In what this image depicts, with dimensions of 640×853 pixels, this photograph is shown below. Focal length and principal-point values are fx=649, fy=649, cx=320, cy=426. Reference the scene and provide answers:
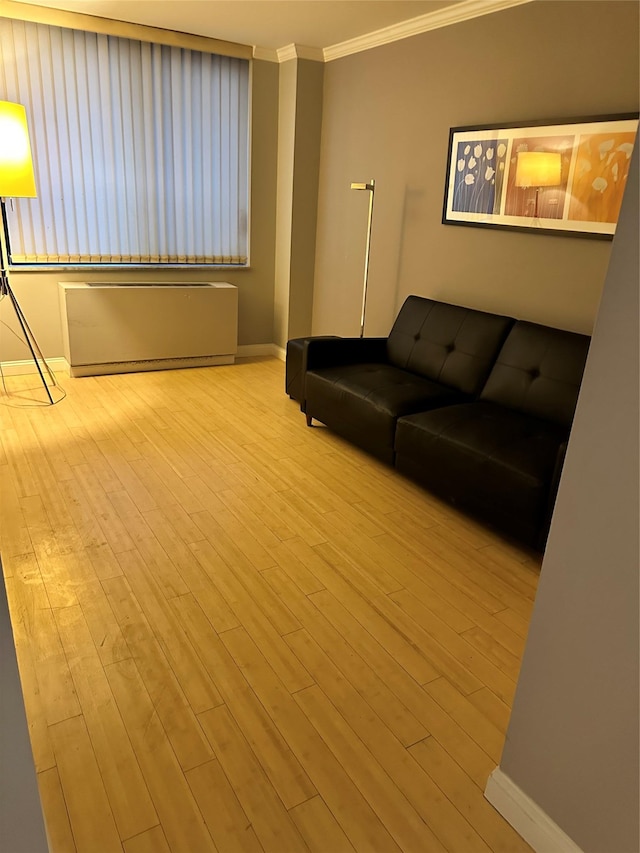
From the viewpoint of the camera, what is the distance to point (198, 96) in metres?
4.94

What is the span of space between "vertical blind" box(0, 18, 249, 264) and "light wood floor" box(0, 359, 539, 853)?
75.6 inches

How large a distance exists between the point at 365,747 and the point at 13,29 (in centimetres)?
471

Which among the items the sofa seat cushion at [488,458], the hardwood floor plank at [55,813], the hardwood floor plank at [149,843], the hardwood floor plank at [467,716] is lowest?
the hardwood floor plank at [149,843]

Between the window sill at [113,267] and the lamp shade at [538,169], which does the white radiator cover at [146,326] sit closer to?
the window sill at [113,267]

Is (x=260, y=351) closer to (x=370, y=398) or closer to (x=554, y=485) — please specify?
(x=370, y=398)

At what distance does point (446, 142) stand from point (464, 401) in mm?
1672

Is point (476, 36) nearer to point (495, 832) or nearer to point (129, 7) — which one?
point (129, 7)

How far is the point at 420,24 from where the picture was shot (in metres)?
3.96

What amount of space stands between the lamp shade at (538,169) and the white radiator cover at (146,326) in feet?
8.17

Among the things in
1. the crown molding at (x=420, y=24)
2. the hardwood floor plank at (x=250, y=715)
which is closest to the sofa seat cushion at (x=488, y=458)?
the hardwood floor plank at (x=250, y=715)

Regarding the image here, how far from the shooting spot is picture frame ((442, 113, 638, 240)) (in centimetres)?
302

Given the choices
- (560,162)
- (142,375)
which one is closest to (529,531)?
(560,162)

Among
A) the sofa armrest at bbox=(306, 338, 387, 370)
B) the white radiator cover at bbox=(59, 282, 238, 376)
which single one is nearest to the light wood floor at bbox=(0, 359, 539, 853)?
the sofa armrest at bbox=(306, 338, 387, 370)

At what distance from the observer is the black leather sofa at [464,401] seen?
2.70m
